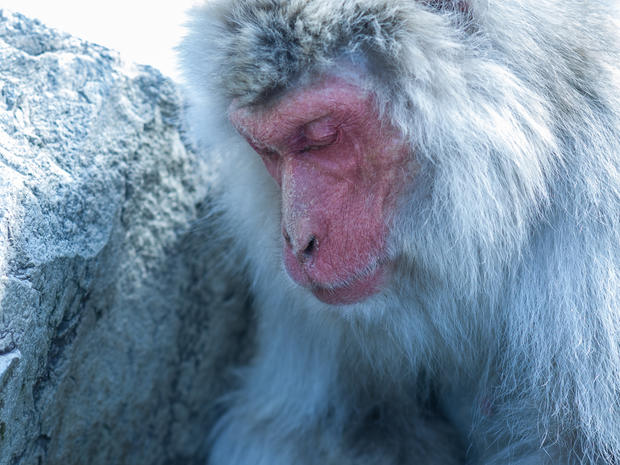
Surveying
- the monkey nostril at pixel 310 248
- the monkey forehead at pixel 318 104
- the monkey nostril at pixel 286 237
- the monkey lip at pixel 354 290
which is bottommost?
the monkey lip at pixel 354 290

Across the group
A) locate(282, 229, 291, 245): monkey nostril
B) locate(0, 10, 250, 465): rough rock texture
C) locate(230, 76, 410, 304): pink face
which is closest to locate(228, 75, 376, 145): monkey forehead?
locate(230, 76, 410, 304): pink face

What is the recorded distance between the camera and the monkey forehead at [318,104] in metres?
1.83

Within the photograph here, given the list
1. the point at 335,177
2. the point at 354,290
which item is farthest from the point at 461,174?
the point at 354,290

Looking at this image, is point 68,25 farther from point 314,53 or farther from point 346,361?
point 346,361

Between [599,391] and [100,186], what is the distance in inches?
60.8

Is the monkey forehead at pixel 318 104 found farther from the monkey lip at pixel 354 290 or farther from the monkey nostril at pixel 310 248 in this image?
the monkey lip at pixel 354 290

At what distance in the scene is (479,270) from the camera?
1.98 m

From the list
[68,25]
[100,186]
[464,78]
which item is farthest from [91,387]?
[464,78]

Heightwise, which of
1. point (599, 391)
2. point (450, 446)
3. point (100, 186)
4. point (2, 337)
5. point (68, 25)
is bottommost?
point (450, 446)

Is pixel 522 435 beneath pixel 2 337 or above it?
beneath

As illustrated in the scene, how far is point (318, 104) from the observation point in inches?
72.5

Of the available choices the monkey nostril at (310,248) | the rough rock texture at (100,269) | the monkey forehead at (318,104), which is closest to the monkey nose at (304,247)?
the monkey nostril at (310,248)

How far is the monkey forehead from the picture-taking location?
6.00 ft

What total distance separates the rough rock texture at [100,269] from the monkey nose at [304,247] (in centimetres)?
68
